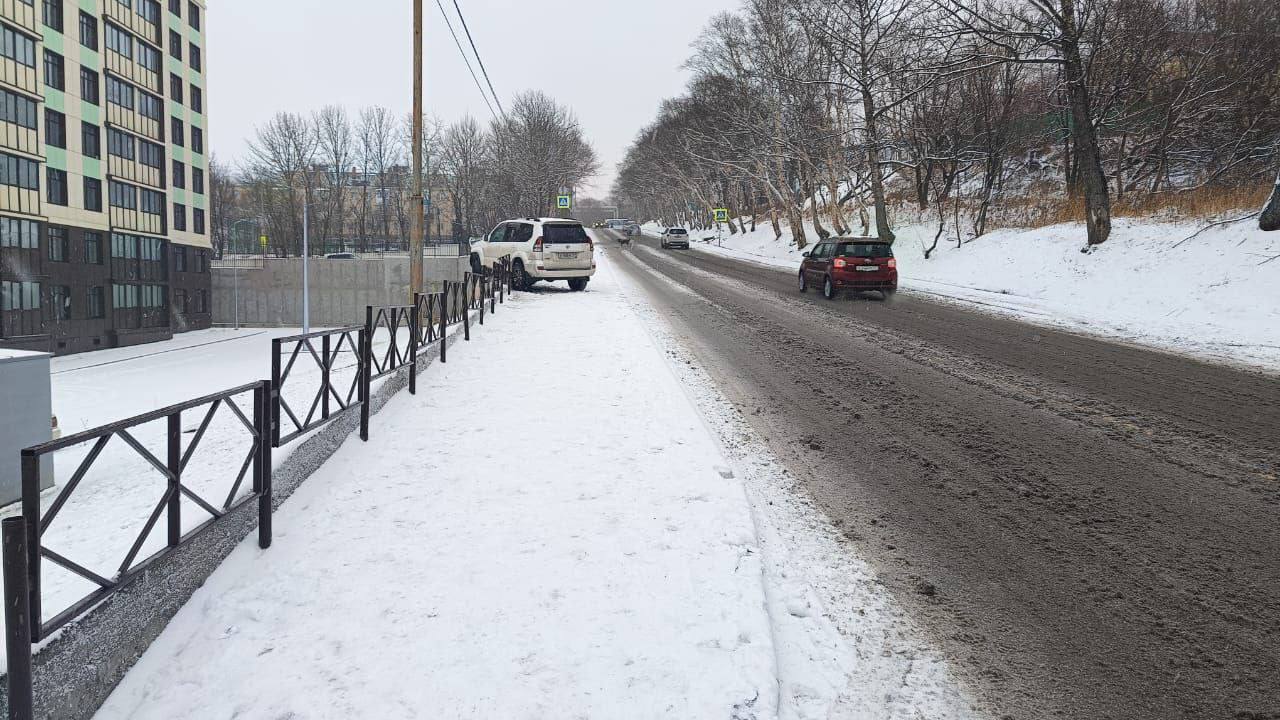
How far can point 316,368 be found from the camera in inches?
258

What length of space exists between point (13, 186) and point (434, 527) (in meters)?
42.3

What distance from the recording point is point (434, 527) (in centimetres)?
496

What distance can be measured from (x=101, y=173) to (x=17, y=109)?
623 cm

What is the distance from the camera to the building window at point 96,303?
41906 mm

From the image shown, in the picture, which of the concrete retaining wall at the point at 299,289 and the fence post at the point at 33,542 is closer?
the fence post at the point at 33,542

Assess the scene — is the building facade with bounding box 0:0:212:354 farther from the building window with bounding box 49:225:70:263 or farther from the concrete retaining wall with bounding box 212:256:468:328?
the concrete retaining wall with bounding box 212:256:468:328

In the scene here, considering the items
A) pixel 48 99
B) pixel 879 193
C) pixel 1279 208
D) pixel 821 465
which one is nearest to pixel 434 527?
pixel 821 465

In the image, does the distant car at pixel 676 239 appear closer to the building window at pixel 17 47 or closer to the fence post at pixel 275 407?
the building window at pixel 17 47

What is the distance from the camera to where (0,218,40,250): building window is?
3538 cm

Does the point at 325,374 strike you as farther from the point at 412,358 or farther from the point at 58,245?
the point at 58,245

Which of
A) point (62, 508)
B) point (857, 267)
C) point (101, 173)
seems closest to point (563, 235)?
point (857, 267)

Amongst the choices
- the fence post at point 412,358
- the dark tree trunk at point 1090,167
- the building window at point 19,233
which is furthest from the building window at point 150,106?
the dark tree trunk at point 1090,167

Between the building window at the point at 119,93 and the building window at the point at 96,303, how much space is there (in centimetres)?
1072

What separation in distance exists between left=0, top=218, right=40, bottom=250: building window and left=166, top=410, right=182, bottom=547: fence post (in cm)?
4146
